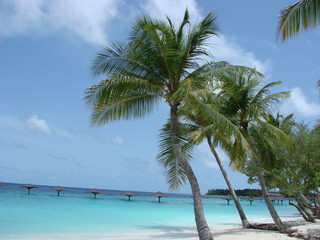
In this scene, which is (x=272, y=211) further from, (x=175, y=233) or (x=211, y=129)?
(x=175, y=233)

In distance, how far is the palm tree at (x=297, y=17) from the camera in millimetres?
6387

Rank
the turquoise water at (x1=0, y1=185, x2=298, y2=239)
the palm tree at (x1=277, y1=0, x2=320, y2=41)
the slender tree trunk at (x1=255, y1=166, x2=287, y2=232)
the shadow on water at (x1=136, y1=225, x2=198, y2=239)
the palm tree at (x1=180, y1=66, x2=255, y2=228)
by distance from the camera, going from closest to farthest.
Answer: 1. the palm tree at (x1=277, y1=0, x2=320, y2=41)
2. the palm tree at (x1=180, y1=66, x2=255, y2=228)
3. the slender tree trunk at (x1=255, y1=166, x2=287, y2=232)
4. the shadow on water at (x1=136, y1=225, x2=198, y2=239)
5. the turquoise water at (x1=0, y1=185, x2=298, y2=239)

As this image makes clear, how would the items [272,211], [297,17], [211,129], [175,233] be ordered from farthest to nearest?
[175,233] → [272,211] → [211,129] → [297,17]

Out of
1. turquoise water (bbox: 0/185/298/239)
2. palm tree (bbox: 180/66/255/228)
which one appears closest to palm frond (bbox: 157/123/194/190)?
palm tree (bbox: 180/66/255/228)

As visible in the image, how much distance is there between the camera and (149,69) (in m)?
7.77

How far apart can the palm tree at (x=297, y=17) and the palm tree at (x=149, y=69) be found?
1.78 meters

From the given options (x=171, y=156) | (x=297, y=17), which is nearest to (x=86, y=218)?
(x=171, y=156)

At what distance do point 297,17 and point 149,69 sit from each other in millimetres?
3720

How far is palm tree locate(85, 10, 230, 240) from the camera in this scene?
7527 mm

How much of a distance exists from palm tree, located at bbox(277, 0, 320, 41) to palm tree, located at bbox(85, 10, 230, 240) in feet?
5.84

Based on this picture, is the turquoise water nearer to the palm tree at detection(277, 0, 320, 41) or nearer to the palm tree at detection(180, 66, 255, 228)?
the palm tree at detection(180, 66, 255, 228)

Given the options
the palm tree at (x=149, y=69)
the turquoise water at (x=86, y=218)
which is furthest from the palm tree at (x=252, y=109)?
the turquoise water at (x=86, y=218)

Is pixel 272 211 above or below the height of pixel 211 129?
below

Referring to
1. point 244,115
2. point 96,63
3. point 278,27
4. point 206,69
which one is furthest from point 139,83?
point 244,115
